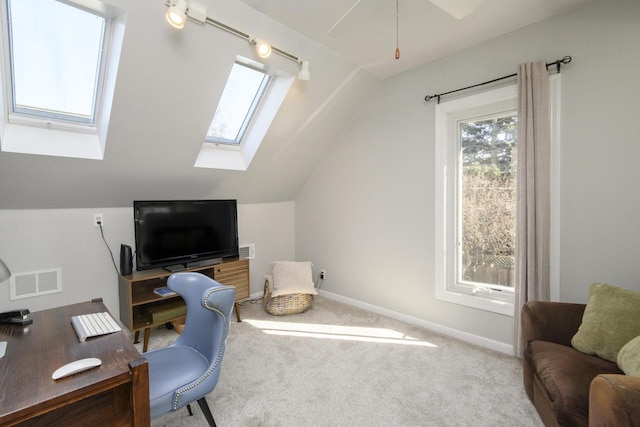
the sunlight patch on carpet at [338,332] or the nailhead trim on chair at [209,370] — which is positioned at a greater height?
the nailhead trim on chair at [209,370]

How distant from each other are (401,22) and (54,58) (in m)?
2.45

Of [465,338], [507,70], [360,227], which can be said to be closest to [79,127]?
[360,227]

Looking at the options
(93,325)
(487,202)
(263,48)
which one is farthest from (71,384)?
(487,202)

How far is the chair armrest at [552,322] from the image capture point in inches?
72.7

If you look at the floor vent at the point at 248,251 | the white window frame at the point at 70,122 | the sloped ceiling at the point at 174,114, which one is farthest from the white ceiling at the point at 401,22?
the floor vent at the point at 248,251

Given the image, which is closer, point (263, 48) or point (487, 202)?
point (263, 48)

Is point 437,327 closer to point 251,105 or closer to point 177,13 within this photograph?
point 251,105

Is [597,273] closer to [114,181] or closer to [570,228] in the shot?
[570,228]

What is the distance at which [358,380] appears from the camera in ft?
7.29

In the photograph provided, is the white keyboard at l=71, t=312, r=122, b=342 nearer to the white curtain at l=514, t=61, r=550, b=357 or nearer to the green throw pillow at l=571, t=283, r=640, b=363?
the green throw pillow at l=571, t=283, r=640, b=363

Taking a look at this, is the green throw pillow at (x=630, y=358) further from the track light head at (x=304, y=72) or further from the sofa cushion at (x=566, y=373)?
the track light head at (x=304, y=72)

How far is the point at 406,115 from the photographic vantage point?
10.3 feet

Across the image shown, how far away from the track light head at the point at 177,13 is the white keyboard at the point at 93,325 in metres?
1.66

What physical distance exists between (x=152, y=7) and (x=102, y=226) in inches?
78.6
